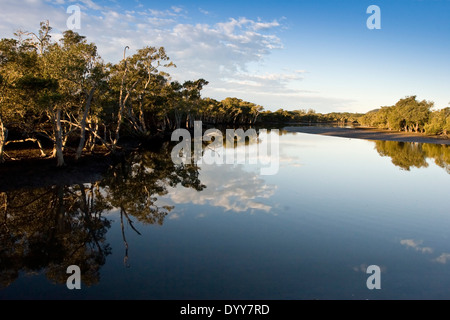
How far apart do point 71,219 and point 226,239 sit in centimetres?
855

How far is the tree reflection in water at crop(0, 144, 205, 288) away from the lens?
31.9 feet

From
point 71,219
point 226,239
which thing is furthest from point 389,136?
point 71,219

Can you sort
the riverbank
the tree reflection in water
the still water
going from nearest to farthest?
the still water < the tree reflection in water < the riverbank

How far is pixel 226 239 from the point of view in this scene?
12.1m

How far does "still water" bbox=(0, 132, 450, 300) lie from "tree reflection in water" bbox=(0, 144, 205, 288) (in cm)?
6

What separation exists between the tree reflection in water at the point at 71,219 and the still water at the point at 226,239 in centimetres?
6

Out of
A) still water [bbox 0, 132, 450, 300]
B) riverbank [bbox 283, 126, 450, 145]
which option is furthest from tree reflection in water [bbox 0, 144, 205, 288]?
riverbank [bbox 283, 126, 450, 145]

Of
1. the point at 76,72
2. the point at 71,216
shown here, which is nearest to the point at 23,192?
the point at 71,216

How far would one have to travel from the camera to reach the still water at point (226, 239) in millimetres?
8586

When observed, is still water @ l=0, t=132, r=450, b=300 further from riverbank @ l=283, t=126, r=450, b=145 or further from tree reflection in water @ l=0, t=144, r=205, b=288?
riverbank @ l=283, t=126, r=450, b=145

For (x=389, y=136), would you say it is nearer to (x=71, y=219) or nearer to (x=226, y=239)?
(x=226, y=239)

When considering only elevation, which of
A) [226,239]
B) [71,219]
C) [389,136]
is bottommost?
[226,239]

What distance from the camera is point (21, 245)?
11.0m
